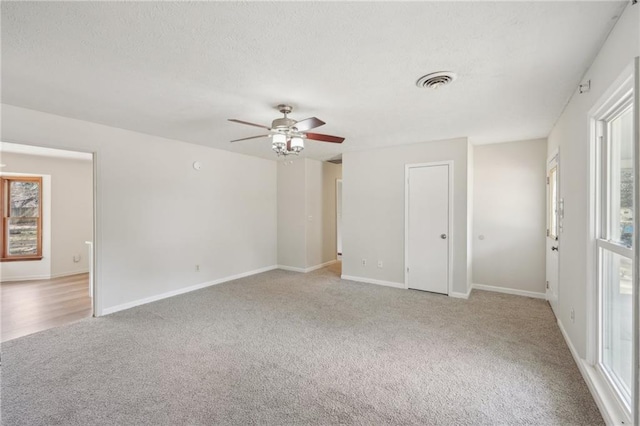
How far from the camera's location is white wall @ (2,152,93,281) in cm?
558

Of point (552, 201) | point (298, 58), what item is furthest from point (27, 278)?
point (552, 201)

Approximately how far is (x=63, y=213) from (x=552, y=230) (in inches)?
347

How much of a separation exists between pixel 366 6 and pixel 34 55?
90.4 inches

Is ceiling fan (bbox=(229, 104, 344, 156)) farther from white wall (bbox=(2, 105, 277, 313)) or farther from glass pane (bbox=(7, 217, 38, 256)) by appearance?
glass pane (bbox=(7, 217, 38, 256))

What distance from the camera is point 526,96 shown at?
275cm

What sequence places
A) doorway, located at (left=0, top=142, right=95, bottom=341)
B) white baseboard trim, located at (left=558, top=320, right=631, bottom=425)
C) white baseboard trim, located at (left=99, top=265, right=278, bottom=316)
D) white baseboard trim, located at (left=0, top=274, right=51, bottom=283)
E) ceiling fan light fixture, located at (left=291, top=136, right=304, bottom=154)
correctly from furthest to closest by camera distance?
white baseboard trim, located at (left=0, top=274, right=51, bottom=283)
doorway, located at (left=0, top=142, right=95, bottom=341)
white baseboard trim, located at (left=99, top=265, right=278, bottom=316)
ceiling fan light fixture, located at (left=291, top=136, right=304, bottom=154)
white baseboard trim, located at (left=558, top=320, right=631, bottom=425)

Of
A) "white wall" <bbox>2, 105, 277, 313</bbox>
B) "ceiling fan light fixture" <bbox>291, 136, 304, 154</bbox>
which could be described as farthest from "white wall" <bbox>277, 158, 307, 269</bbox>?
"ceiling fan light fixture" <bbox>291, 136, 304, 154</bbox>

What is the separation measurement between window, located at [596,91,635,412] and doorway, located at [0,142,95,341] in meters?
6.57

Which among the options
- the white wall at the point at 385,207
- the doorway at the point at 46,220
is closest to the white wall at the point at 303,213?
the white wall at the point at 385,207

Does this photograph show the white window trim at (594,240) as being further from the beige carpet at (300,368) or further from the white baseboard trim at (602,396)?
the beige carpet at (300,368)

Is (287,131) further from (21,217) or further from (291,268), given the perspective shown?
(21,217)

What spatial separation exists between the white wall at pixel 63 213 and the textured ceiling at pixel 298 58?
3589 mm

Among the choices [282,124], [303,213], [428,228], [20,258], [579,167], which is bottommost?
[20,258]

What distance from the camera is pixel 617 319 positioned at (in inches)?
79.3
